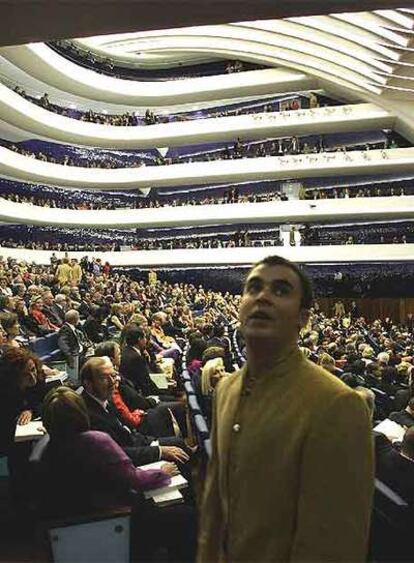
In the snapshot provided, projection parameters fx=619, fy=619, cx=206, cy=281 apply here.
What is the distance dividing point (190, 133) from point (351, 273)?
9657mm

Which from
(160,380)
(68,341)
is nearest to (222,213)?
(68,341)

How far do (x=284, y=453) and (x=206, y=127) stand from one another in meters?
27.6

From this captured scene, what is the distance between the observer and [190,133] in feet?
92.6

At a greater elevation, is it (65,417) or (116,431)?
(65,417)

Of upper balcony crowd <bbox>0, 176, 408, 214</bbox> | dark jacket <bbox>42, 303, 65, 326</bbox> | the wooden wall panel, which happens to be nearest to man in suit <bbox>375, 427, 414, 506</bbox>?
dark jacket <bbox>42, 303, 65, 326</bbox>

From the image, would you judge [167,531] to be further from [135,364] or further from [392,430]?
[135,364]

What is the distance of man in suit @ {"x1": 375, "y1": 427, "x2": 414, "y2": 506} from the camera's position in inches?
134

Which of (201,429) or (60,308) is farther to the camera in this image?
(60,308)

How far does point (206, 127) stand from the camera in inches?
1105

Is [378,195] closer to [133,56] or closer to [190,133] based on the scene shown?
[190,133]

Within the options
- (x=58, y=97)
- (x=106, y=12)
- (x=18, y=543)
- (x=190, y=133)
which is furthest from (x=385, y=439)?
(x=58, y=97)

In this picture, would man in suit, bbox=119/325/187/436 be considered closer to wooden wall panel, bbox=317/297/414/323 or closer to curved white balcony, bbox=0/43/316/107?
curved white balcony, bbox=0/43/316/107

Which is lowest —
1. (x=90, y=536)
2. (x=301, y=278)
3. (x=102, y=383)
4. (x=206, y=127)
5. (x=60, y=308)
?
(x=90, y=536)

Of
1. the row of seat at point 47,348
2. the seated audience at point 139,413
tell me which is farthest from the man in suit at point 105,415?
the row of seat at point 47,348
